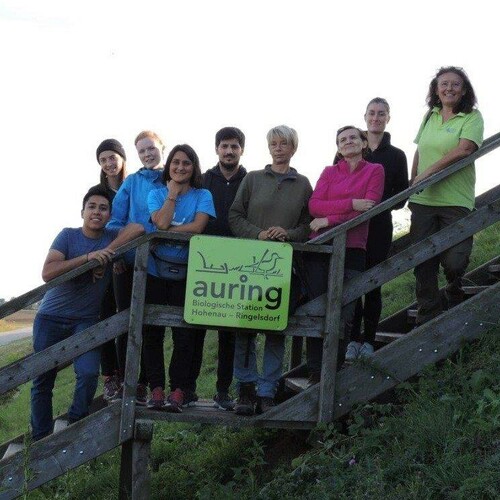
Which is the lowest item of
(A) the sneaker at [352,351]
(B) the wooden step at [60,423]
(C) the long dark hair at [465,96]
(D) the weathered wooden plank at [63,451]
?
(B) the wooden step at [60,423]

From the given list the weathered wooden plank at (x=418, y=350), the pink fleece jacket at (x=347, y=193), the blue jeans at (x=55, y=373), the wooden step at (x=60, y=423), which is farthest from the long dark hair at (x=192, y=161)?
the wooden step at (x=60, y=423)

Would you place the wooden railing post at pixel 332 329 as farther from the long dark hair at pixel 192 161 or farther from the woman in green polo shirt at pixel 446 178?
the long dark hair at pixel 192 161

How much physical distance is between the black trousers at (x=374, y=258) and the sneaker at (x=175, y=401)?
5.20ft

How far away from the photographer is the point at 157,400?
6840 mm

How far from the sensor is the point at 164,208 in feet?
22.4

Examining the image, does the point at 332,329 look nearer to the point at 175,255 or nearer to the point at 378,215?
the point at 378,215

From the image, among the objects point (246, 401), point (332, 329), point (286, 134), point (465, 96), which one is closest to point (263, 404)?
point (246, 401)

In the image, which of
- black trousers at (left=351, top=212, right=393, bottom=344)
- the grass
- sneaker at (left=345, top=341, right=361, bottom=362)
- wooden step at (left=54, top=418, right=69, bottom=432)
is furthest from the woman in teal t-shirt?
black trousers at (left=351, top=212, right=393, bottom=344)

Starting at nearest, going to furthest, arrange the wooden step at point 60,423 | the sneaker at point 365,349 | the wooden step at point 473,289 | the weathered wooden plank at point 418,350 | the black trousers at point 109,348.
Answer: the weathered wooden plank at point 418,350 → the sneaker at point 365,349 → the wooden step at point 60,423 → the black trousers at point 109,348 → the wooden step at point 473,289

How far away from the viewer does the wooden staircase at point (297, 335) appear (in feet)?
21.7

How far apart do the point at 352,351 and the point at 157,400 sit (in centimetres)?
163

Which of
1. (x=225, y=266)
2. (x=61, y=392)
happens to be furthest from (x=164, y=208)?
(x=61, y=392)

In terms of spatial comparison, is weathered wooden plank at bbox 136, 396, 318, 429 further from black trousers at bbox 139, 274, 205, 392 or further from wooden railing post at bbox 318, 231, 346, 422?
black trousers at bbox 139, 274, 205, 392

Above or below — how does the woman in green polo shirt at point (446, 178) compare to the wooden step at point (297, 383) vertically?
above
